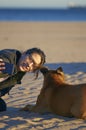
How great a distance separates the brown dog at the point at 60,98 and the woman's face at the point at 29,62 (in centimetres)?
53

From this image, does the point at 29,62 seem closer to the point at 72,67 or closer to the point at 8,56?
the point at 8,56

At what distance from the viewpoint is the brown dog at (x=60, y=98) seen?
558 cm

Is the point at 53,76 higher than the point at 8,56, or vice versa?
the point at 8,56

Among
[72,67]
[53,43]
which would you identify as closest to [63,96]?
[72,67]

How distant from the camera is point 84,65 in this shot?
1191cm

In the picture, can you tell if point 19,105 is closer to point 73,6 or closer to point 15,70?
point 15,70

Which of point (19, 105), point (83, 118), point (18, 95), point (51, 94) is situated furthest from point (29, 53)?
point (18, 95)

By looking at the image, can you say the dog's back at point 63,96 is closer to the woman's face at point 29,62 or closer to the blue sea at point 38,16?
the woman's face at point 29,62

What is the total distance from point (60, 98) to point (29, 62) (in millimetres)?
686

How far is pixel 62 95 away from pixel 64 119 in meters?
0.33

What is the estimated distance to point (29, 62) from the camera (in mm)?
5559

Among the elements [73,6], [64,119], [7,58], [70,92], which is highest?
[73,6]

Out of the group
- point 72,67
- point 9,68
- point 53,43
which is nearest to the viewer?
point 9,68

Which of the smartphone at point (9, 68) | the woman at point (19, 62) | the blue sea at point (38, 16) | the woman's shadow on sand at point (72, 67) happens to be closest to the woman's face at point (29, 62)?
the woman at point (19, 62)
